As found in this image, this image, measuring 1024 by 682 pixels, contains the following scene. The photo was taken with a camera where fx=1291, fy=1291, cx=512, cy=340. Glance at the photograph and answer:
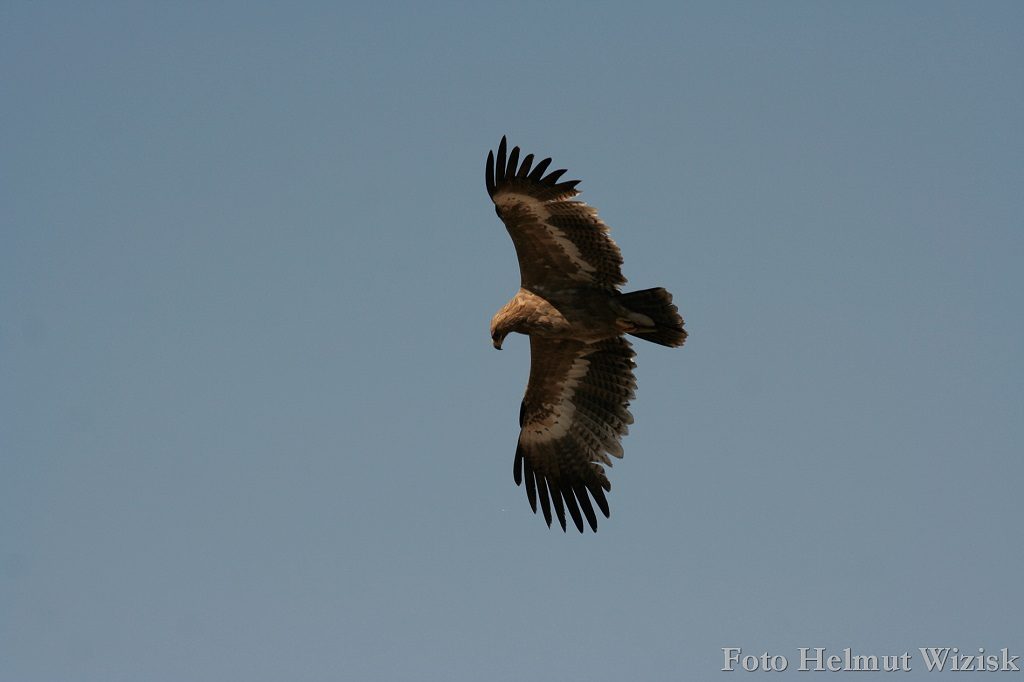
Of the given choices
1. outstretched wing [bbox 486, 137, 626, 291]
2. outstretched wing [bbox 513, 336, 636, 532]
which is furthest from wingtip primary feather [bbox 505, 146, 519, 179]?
outstretched wing [bbox 513, 336, 636, 532]

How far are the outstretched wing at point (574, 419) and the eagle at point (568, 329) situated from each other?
0.01 metres

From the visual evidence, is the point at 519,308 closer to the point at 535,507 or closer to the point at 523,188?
the point at 523,188

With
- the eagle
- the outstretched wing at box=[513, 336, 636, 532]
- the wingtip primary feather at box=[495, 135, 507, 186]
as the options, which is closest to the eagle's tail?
the eagle

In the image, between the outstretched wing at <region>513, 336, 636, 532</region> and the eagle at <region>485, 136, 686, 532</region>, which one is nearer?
the eagle at <region>485, 136, 686, 532</region>

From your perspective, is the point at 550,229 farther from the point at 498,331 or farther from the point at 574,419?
the point at 574,419

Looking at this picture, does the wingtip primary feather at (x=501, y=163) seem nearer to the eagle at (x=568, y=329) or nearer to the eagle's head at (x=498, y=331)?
the eagle at (x=568, y=329)

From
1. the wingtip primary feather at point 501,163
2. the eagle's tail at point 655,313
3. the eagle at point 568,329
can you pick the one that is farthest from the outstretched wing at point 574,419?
the wingtip primary feather at point 501,163

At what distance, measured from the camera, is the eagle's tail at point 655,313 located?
39.4 feet

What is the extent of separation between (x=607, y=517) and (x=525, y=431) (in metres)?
1.26

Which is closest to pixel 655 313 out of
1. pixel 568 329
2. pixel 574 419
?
pixel 568 329

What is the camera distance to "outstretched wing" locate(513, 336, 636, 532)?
13.0 meters

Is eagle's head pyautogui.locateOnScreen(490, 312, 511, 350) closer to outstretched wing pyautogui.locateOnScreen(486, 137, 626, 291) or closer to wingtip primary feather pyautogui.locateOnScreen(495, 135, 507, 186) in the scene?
outstretched wing pyautogui.locateOnScreen(486, 137, 626, 291)

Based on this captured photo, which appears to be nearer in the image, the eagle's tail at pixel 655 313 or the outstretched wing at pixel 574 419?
the eagle's tail at pixel 655 313

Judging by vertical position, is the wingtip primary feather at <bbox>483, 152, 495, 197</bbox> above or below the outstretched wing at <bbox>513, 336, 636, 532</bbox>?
above
